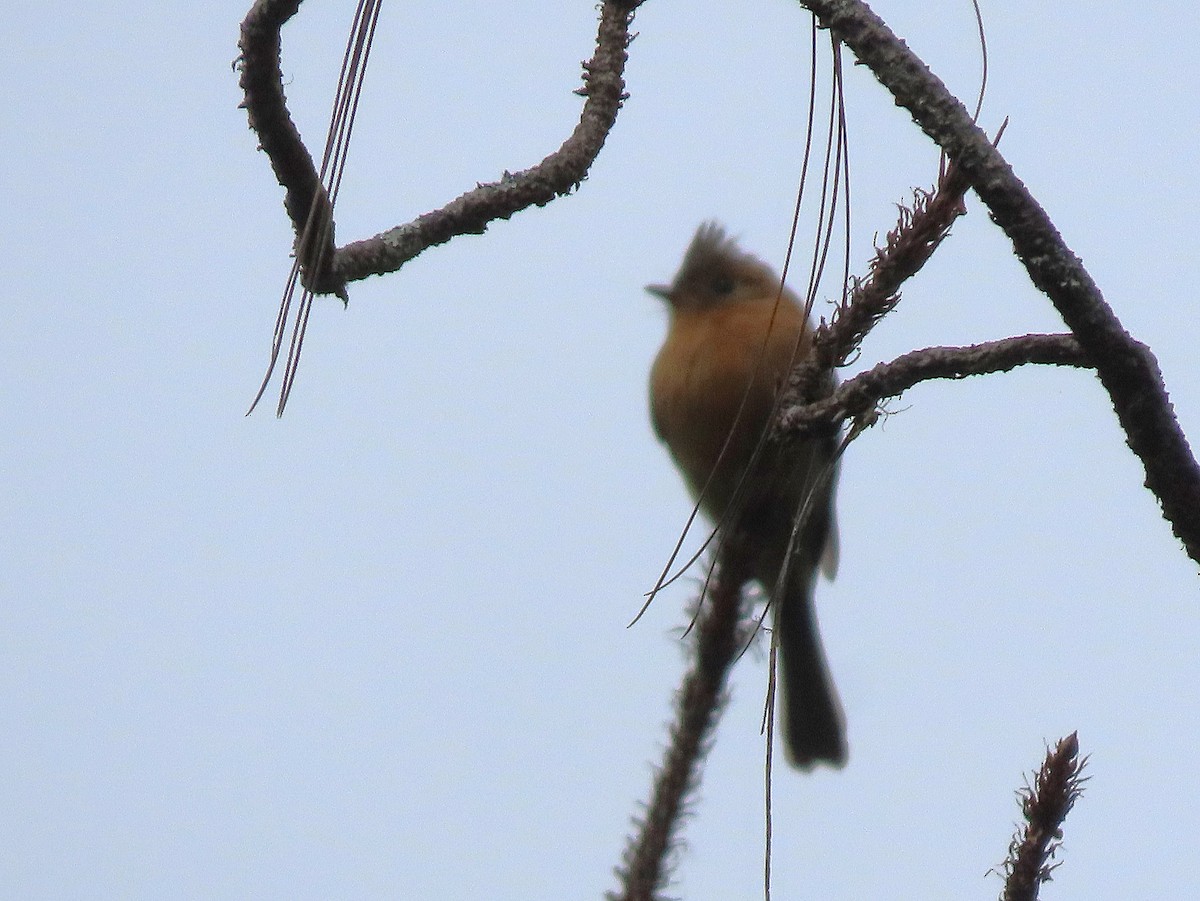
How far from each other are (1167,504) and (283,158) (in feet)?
3.73

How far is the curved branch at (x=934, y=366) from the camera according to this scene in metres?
1.54

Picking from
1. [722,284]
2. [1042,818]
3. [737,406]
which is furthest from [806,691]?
[1042,818]

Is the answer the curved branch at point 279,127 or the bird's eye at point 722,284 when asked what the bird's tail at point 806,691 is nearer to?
the bird's eye at point 722,284

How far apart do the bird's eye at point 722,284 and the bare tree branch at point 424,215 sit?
208 cm

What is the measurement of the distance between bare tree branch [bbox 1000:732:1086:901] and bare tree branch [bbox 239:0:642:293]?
994 millimetres

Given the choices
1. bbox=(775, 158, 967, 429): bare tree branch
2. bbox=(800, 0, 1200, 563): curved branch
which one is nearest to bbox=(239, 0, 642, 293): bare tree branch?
bbox=(775, 158, 967, 429): bare tree branch

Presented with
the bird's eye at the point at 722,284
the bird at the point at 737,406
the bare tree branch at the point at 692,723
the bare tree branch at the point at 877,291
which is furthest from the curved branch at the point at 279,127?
the bird's eye at the point at 722,284

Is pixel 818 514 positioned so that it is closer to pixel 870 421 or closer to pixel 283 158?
pixel 870 421

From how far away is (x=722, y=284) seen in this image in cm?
431

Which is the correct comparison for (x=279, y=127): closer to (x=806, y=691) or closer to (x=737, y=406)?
(x=737, y=406)

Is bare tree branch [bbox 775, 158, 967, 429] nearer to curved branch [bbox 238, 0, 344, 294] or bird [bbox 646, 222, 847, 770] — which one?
curved branch [bbox 238, 0, 344, 294]

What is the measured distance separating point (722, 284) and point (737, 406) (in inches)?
23.8

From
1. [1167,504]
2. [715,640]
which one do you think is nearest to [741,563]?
[715,640]

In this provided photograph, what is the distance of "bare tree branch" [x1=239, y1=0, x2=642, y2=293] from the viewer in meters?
1.75
